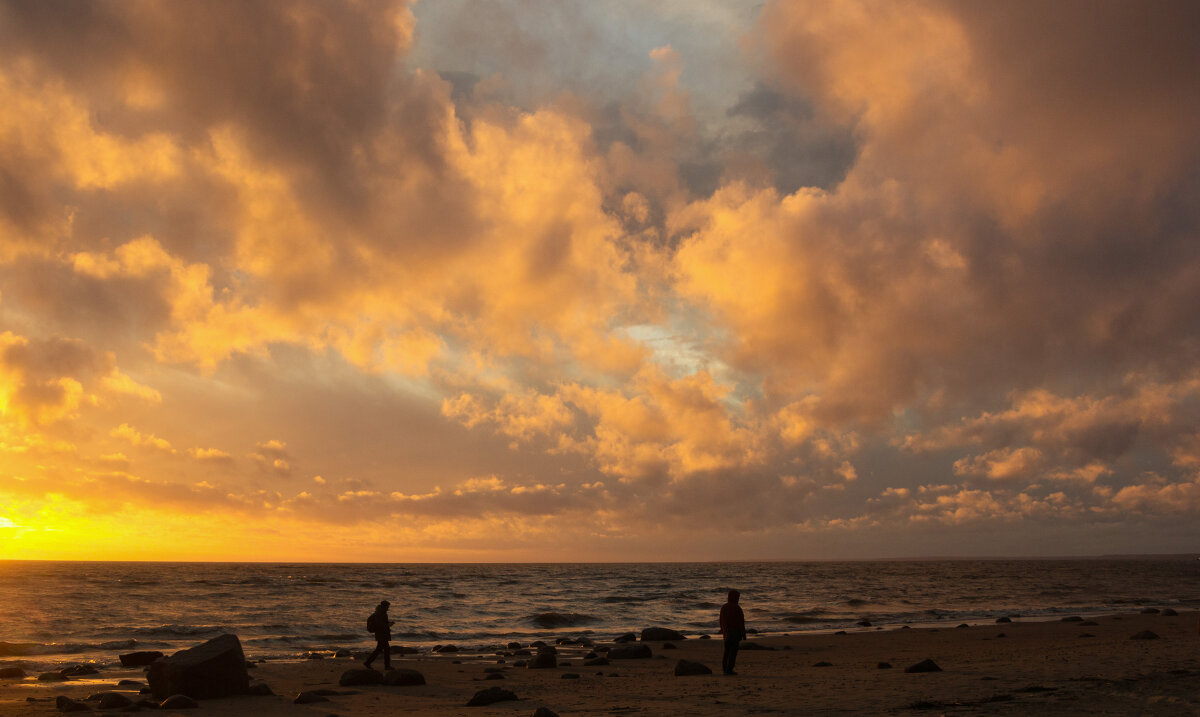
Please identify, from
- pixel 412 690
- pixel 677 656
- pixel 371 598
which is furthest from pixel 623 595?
pixel 412 690

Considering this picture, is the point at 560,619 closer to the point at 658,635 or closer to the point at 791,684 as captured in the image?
the point at 658,635

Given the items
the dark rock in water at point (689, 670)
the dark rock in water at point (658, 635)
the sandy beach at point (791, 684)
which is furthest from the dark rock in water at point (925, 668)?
the dark rock in water at point (658, 635)

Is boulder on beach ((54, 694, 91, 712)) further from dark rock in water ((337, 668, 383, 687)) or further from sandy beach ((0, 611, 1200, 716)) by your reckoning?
dark rock in water ((337, 668, 383, 687))

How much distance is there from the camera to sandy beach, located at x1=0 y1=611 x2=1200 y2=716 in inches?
507

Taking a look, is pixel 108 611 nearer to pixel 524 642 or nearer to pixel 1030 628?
pixel 524 642

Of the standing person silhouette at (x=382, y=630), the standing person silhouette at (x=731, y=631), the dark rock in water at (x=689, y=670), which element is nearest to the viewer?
the standing person silhouette at (x=731, y=631)

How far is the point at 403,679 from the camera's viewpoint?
Result: 2039 cm

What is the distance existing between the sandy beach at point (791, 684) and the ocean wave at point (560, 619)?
57.6ft

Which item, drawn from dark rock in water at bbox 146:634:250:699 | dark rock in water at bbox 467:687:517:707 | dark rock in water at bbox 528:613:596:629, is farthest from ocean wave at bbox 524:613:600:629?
dark rock in water at bbox 467:687:517:707

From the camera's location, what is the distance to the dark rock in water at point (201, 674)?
17391 mm

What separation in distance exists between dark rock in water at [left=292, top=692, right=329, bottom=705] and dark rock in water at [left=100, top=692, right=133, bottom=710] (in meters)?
3.44

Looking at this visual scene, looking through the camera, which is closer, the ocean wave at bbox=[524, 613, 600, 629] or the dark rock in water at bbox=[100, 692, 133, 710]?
the dark rock in water at bbox=[100, 692, 133, 710]

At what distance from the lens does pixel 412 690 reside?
19.3 metres

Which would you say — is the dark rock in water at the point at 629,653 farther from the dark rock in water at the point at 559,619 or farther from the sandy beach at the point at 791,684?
the dark rock in water at the point at 559,619
